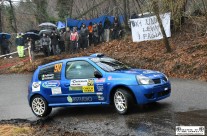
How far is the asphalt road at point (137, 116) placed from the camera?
880 centimetres

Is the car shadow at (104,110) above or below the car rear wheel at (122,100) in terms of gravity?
below

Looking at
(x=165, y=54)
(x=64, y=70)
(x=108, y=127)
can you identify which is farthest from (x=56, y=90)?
(x=165, y=54)

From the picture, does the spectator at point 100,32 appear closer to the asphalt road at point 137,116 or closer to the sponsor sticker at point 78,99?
the asphalt road at point 137,116

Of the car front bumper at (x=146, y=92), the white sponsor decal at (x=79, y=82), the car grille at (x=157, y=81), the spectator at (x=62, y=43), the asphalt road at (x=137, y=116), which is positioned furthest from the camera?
the spectator at (x=62, y=43)

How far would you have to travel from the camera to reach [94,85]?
10.5m

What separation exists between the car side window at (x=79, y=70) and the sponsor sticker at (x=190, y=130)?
10.7ft

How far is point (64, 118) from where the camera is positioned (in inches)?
436

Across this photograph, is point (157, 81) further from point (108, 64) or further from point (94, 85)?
point (94, 85)

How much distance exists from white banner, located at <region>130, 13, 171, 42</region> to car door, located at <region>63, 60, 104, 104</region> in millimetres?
12059

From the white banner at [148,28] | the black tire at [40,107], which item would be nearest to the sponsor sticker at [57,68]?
the black tire at [40,107]

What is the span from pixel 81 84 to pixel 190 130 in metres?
3.73

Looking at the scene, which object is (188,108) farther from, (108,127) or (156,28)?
(156,28)

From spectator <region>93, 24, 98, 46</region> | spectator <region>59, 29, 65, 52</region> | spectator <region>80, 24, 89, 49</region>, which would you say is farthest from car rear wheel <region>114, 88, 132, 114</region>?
spectator <region>93, 24, 98, 46</region>

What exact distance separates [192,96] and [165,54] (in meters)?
8.34
